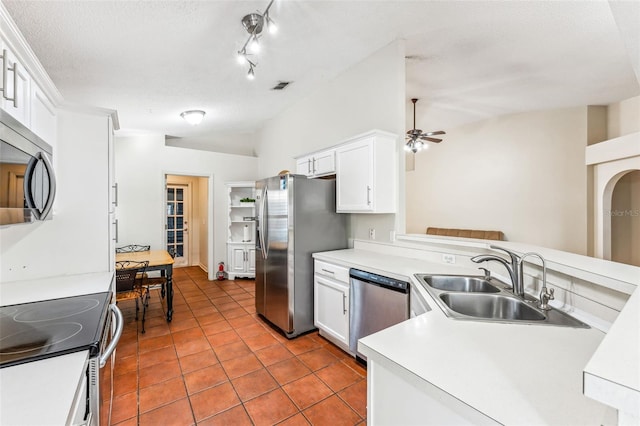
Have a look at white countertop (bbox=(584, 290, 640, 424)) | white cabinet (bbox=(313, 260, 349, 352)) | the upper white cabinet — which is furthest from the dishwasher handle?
the upper white cabinet

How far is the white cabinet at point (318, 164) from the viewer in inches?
123

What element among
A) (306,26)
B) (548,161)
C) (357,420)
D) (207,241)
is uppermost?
(306,26)

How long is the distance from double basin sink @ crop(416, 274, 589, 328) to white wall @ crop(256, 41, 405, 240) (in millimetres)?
1074

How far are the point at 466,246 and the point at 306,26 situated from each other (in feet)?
7.76

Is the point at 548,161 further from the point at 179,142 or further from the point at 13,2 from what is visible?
the point at 179,142

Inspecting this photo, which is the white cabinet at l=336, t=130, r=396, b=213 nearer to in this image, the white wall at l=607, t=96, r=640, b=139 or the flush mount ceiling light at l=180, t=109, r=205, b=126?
the flush mount ceiling light at l=180, t=109, r=205, b=126

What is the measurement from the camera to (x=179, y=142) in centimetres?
564

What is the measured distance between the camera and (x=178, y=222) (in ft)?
21.5

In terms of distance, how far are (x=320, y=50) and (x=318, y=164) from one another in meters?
1.21

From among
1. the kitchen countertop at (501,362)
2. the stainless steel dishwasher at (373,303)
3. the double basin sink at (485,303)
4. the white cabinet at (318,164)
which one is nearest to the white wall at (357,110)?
the white cabinet at (318,164)

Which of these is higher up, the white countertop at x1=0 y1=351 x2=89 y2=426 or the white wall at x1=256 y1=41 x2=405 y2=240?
the white wall at x1=256 y1=41 x2=405 y2=240

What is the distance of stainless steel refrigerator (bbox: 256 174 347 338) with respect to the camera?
290 cm

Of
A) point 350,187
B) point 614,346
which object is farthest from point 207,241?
point 614,346

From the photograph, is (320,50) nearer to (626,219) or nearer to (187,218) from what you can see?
(626,219)
